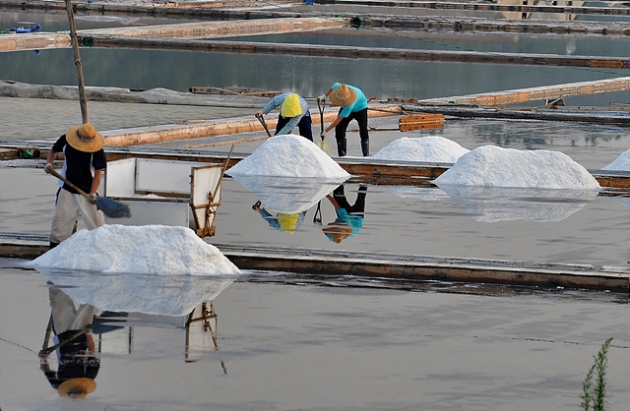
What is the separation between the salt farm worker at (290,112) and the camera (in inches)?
680

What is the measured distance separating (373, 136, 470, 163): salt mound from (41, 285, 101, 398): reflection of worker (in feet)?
28.0

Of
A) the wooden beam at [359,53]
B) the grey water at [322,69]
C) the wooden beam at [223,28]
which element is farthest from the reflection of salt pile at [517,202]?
the wooden beam at [223,28]

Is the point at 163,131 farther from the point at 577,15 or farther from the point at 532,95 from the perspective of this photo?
the point at 577,15

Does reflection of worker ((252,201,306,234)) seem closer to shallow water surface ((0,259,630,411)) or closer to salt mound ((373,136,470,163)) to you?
shallow water surface ((0,259,630,411))

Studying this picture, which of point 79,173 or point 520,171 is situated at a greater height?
point 79,173

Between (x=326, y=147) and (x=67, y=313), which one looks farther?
(x=326, y=147)

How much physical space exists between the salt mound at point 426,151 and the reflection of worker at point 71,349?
8524mm

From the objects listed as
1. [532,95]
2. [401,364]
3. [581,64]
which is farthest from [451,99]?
[401,364]

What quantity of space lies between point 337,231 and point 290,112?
4.45 metres

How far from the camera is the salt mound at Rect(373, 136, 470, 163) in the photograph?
17.9m

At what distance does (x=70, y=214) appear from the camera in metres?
11.0

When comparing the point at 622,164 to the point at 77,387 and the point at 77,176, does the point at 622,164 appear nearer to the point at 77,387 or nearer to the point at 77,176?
the point at 77,176

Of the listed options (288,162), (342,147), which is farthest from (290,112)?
(342,147)

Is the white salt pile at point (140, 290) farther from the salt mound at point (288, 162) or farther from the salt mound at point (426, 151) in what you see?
the salt mound at point (426, 151)
